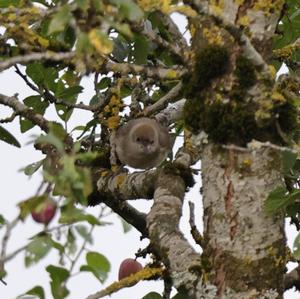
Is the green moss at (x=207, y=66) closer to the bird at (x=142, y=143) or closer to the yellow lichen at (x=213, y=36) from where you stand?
the yellow lichen at (x=213, y=36)

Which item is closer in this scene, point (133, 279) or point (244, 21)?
point (244, 21)

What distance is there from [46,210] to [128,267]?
172 centimetres

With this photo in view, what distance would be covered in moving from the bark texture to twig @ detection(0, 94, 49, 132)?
3.62 ft

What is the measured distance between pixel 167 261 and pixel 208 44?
2.59 ft

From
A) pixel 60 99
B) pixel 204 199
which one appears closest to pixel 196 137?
pixel 204 199

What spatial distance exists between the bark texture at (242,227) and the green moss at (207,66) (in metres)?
0.24

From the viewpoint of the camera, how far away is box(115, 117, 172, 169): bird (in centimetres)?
464

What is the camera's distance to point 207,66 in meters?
3.31

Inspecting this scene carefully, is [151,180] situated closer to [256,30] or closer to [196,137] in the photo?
[196,137]

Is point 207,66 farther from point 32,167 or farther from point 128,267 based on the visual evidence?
point 32,167

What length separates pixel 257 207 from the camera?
3.22 metres

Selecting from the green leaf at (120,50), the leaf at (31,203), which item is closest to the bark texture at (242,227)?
the leaf at (31,203)

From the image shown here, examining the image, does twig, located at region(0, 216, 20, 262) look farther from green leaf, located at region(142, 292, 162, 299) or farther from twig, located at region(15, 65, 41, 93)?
twig, located at region(15, 65, 41, 93)

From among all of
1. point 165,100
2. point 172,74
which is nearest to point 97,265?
point 172,74
